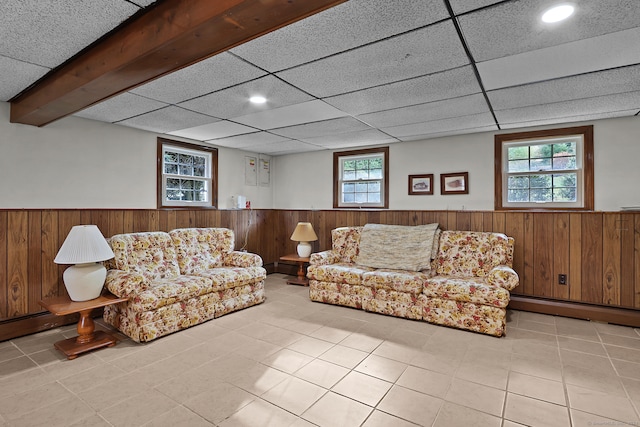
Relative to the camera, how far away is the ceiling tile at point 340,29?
1.72 metres

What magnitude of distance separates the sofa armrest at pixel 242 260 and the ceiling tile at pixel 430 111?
7.48 feet

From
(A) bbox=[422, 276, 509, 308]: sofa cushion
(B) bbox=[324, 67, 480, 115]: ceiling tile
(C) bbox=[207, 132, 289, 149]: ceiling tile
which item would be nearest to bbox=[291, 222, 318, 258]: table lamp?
(C) bbox=[207, 132, 289, 149]: ceiling tile

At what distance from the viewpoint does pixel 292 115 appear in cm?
371

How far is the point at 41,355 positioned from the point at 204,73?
2.75 metres

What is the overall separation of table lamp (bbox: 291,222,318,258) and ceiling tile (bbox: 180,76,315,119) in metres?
2.37

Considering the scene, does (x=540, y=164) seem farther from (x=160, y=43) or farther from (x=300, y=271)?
(x=160, y=43)

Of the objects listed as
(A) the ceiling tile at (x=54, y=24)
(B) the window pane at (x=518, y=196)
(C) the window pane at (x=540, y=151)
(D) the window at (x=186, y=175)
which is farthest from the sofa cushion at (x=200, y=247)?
(C) the window pane at (x=540, y=151)

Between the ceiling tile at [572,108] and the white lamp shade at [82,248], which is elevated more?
→ the ceiling tile at [572,108]

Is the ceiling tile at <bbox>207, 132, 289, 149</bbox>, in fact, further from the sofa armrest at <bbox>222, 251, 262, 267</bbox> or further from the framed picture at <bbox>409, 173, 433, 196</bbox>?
the framed picture at <bbox>409, 173, 433, 196</bbox>

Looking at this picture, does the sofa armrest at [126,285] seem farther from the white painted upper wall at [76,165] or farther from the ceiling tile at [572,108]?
the ceiling tile at [572,108]

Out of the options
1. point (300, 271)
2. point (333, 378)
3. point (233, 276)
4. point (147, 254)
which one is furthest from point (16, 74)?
point (300, 271)

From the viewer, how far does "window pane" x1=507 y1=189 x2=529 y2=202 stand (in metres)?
4.30

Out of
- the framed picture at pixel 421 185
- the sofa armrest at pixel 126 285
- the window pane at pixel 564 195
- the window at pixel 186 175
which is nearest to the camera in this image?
the sofa armrest at pixel 126 285

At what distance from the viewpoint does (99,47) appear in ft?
7.07
